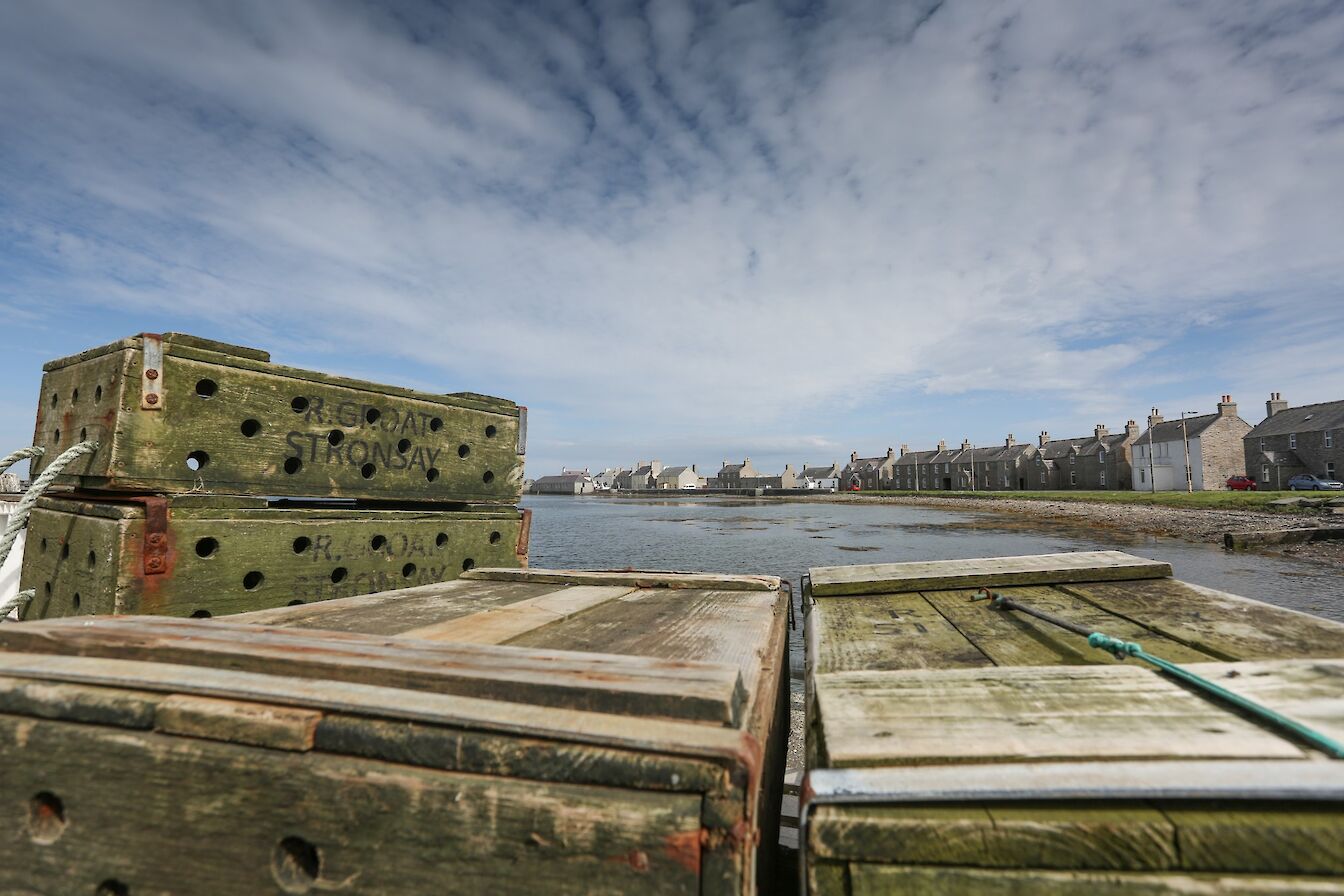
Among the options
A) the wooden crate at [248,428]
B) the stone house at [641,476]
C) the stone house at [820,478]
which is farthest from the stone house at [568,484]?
the wooden crate at [248,428]

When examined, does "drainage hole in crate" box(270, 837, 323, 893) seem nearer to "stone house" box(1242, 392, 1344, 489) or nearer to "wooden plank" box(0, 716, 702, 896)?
"wooden plank" box(0, 716, 702, 896)

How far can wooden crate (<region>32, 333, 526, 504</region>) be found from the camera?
304cm

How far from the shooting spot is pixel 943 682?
1.87 metres

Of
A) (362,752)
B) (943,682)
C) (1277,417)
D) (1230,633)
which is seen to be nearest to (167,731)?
(362,752)

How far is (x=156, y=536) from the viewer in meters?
2.95

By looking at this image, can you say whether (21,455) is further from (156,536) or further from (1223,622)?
(1223,622)

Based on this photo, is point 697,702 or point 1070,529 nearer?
point 697,702

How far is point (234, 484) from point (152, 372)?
2.27 feet

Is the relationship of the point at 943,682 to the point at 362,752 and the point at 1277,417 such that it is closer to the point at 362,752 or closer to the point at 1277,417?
the point at 362,752

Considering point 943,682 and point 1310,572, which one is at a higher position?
point 943,682

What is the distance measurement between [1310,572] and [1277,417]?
66.1 metres

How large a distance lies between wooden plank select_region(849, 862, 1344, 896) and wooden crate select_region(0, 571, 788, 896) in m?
0.27

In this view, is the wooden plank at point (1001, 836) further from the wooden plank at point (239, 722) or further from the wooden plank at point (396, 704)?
the wooden plank at point (239, 722)

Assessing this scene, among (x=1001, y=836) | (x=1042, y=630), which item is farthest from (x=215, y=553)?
(x=1042, y=630)
